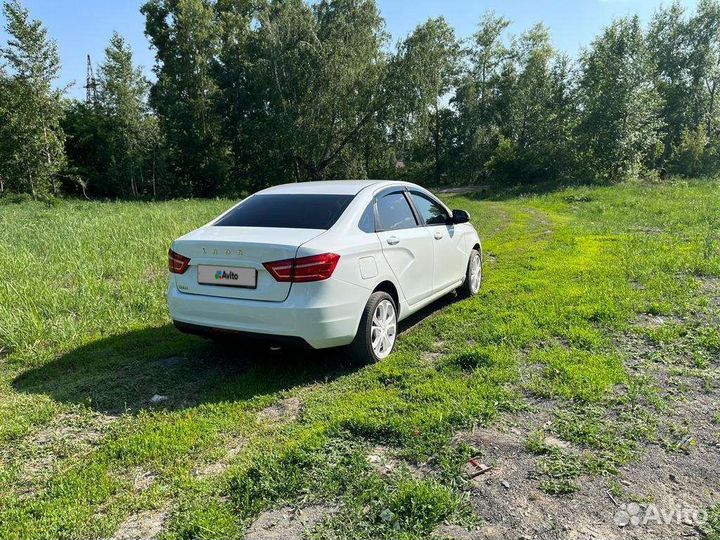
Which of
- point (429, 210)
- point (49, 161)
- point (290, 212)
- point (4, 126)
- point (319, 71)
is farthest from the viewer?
point (319, 71)

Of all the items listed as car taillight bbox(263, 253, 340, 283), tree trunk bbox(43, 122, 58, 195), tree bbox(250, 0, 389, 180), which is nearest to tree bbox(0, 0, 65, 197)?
tree trunk bbox(43, 122, 58, 195)

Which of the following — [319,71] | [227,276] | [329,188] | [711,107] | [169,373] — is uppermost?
[319,71]

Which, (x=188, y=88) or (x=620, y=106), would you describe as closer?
(x=620, y=106)

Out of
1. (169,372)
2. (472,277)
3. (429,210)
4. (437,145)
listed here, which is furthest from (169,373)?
(437,145)

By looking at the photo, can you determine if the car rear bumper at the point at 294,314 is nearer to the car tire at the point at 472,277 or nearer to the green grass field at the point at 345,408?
the green grass field at the point at 345,408

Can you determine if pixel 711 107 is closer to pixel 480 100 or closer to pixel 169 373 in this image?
pixel 480 100

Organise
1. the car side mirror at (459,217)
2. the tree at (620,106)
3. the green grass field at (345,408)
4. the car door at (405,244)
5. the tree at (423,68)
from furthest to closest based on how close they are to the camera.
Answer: the tree at (423,68) < the tree at (620,106) < the car side mirror at (459,217) < the car door at (405,244) < the green grass field at (345,408)

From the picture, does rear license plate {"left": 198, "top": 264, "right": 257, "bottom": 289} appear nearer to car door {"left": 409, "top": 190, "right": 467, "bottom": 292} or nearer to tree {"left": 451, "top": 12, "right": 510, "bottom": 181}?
car door {"left": 409, "top": 190, "right": 467, "bottom": 292}

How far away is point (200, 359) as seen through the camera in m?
4.86

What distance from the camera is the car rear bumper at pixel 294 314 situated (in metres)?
3.97

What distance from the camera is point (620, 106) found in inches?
971

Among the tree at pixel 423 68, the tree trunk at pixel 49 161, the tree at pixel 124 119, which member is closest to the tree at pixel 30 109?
the tree trunk at pixel 49 161

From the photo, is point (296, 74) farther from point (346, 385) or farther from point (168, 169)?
point (346, 385)

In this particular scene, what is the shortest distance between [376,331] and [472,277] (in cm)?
269
